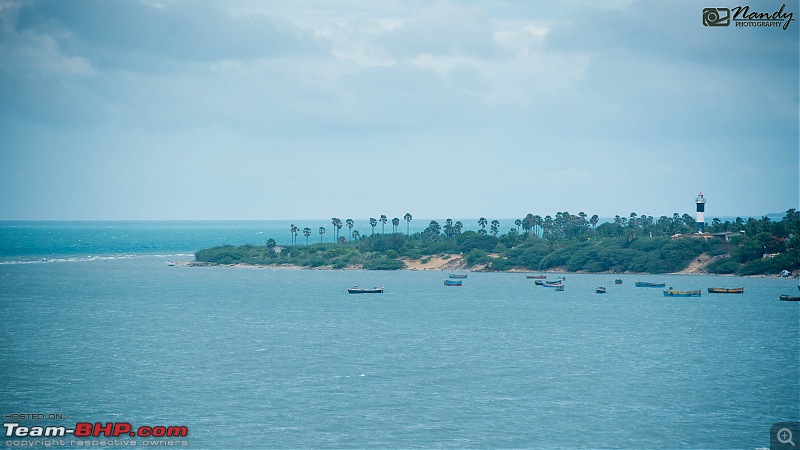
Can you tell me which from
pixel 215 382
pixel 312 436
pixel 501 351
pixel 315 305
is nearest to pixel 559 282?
pixel 315 305

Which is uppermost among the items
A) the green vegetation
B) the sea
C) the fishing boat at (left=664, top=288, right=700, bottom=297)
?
the green vegetation

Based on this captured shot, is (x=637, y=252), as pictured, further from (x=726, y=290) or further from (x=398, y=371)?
(x=398, y=371)

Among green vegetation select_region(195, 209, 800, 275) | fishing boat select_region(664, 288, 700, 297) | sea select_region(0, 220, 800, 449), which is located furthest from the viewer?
green vegetation select_region(195, 209, 800, 275)

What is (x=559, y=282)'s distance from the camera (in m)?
145

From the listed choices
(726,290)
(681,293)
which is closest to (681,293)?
(681,293)

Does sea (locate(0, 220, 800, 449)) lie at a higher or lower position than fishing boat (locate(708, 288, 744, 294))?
lower

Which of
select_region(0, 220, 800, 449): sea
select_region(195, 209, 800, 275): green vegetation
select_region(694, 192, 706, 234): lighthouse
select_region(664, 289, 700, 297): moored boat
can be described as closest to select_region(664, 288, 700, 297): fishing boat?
select_region(664, 289, 700, 297): moored boat

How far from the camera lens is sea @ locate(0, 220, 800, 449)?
163 ft

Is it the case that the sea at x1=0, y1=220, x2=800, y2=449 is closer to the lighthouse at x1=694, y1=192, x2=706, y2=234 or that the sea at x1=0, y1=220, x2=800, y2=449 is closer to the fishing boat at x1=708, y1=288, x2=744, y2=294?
the fishing boat at x1=708, y1=288, x2=744, y2=294

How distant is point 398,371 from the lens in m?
67.1

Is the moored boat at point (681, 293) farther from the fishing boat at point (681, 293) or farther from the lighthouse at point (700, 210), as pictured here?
the lighthouse at point (700, 210)

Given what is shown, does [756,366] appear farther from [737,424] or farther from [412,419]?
[412,419]

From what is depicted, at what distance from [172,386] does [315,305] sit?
55.5 m

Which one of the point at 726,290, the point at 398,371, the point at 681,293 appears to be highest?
the point at 726,290
